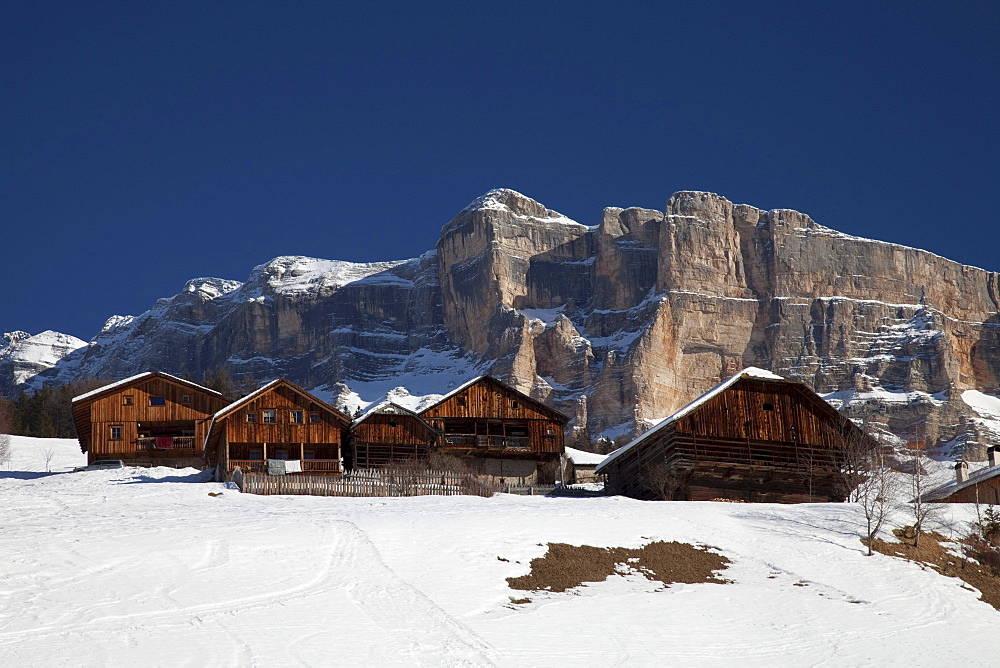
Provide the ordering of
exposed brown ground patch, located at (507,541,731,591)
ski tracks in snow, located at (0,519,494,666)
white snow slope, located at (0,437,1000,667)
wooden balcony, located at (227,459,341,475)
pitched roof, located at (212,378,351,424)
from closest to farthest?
ski tracks in snow, located at (0,519,494,666) → white snow slope, located at (0,437,1000,667) → exposed brown ground patch, located at (507,541,731,591) → wooden balcony, located at (227,459,341,475) → pitched roof, located at (212,378,351,424)

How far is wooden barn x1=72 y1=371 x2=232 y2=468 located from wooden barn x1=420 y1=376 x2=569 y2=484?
1330cm

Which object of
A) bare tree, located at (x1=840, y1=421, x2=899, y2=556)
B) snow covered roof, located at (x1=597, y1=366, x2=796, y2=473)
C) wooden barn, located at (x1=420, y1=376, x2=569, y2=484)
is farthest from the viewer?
wooden barn, located at (x1=420, y1=376, x2=569, y2=484)

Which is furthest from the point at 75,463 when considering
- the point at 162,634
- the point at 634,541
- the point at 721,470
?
the point at 162,634

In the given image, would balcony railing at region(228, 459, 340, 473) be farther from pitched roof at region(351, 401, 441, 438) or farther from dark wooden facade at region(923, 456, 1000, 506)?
dark wooden facade at region(923, 456, 1000, 506)

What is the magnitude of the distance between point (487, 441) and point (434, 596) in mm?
37587

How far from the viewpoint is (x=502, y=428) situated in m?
62.2

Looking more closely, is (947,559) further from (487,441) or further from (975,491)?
(487,441)

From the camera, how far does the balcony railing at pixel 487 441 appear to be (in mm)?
60562

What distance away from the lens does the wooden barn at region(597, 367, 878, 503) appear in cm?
4691

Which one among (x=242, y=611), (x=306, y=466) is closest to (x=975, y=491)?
(x=306, y=466)

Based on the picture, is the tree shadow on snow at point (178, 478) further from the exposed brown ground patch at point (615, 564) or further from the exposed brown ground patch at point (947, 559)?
the exposed brown ground patch at point (947, 559)

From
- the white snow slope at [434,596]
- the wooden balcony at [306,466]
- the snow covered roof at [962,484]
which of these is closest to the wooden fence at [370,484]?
the white snow slope at [434,596]

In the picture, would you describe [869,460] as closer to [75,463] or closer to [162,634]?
[162,634]

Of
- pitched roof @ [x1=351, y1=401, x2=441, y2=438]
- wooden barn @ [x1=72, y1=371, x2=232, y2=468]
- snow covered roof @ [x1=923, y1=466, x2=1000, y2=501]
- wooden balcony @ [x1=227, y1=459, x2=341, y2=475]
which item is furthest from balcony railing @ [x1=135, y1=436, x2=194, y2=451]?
snow covered roof @ [x1=923, y1=466, x2=1000, y2=501]
